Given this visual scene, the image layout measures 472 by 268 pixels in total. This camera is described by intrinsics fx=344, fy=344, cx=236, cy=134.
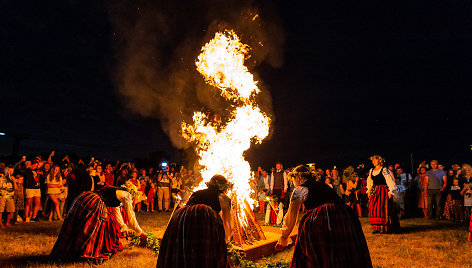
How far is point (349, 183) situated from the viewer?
49.2 ft

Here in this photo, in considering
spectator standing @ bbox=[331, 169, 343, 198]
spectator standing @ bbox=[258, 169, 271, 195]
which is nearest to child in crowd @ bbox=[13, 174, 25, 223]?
spectator standing @ bbox=[258, 169, 271, 195]

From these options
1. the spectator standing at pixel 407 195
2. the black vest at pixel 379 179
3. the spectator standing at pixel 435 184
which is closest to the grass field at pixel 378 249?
the black vest at pixel 379 179

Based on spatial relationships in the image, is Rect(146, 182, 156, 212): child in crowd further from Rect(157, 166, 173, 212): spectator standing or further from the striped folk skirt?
the striped folk skirt

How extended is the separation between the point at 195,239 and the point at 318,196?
5.88ft

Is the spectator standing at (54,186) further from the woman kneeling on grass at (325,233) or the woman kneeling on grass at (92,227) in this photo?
the woman kneeling on grass at (325,233)

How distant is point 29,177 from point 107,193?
6.50 metres

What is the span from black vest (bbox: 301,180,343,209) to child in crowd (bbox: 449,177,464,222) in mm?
10538

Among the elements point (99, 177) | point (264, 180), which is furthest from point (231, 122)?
point (264, 180)

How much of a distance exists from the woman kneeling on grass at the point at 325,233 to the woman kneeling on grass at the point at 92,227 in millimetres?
3568

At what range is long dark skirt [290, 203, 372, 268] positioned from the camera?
4367mm

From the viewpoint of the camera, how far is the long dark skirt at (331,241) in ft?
14.3

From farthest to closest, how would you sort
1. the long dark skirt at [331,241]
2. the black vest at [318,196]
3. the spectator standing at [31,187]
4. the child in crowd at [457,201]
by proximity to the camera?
the child in crowd at [457,201], the spectator standing at [31,187], the black vest at [318,196], the long dark skirt at [331,241]

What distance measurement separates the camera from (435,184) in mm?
12953

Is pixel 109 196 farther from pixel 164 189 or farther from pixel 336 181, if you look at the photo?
pixel 336 181
